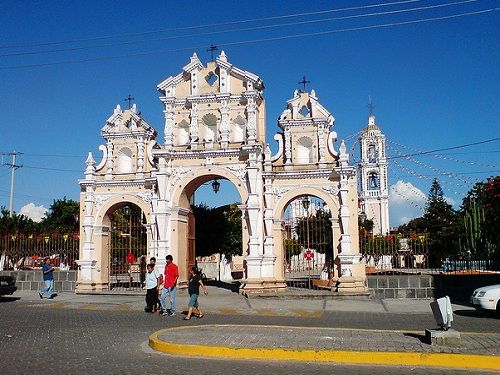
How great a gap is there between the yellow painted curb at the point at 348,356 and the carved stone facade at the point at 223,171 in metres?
12.2

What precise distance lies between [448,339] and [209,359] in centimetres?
425

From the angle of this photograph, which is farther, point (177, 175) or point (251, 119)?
point (177, 175)

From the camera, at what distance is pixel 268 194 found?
23.1m

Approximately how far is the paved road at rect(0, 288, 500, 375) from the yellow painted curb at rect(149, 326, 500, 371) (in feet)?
0.86

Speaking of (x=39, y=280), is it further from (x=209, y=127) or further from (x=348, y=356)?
(x=348, y=356)

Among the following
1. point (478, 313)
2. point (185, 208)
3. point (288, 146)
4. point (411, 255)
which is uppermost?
point (288, 146)

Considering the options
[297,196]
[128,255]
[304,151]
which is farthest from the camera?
[128,255]

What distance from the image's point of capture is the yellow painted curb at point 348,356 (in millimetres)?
9023

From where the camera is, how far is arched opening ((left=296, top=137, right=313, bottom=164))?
2370cm

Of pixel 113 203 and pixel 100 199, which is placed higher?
pixel 100 199

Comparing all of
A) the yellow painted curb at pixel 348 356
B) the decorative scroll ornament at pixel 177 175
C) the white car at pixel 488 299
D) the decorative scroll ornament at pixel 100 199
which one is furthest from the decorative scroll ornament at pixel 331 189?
the yellow painted curb at pixel 348 356

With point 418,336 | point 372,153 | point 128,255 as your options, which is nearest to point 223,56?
point 128,255

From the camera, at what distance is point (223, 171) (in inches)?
922

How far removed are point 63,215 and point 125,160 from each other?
25.5 meters
